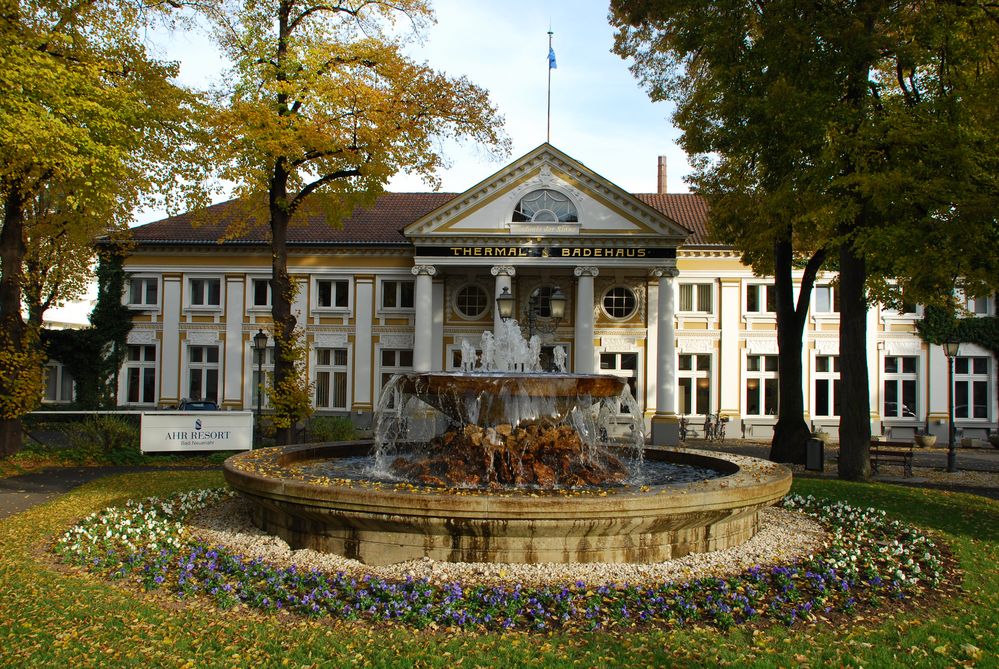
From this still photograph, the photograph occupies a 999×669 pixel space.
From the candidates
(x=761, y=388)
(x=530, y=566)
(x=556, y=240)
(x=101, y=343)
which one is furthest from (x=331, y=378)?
(x=530, y=566)

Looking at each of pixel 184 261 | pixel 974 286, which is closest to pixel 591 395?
pixel 974 286

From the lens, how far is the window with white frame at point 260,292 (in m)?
33.3

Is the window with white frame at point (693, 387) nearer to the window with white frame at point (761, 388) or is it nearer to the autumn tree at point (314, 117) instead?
the window with white frame at point (761, 388)

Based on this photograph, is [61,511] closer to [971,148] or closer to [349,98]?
[349,98]

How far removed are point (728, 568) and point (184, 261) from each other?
3148cm

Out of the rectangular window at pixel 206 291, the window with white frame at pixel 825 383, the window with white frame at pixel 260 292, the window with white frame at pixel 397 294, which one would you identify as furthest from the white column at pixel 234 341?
the window with white frame at pixel 825 383

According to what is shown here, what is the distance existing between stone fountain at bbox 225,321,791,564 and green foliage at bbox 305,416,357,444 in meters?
9.54

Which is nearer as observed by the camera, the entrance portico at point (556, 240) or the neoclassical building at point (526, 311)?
the entrance portico at point (556, 240)

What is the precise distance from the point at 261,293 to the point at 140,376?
683 centimetres

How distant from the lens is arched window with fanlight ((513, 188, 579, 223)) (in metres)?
29.7

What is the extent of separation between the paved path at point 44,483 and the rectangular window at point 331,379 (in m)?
15.9

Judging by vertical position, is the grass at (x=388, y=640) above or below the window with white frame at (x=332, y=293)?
below

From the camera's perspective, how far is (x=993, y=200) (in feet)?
37.1

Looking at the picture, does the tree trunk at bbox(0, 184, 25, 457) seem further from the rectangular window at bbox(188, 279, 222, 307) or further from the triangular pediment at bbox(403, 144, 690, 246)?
the rectangular window at bbox(188, 279, 222, 307)
